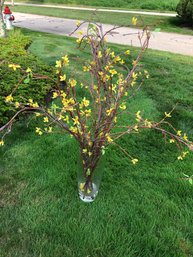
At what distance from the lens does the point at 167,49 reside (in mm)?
9727

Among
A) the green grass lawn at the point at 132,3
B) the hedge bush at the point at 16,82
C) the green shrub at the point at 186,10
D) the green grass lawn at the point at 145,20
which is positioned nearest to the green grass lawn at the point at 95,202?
the hedge bush at the point at 16,82

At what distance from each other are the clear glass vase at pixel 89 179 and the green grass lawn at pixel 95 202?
78 millimetres

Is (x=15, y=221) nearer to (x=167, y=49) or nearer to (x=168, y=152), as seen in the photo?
(x=168, y=152)

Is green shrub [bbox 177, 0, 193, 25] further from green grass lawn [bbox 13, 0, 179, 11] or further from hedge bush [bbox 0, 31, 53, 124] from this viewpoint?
hedge bush [bbox 0, 31, 53, 124]

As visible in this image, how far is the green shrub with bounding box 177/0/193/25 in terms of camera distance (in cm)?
1360

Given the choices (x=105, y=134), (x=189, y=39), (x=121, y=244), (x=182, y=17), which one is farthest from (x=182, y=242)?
(x=182, y=17)

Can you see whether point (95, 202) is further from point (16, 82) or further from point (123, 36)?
Result: point (123, 36)

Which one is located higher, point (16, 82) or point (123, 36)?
point (16, 82)

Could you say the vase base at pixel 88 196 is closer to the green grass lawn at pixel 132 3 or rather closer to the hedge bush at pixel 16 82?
the hedge bush at pixel 16 82

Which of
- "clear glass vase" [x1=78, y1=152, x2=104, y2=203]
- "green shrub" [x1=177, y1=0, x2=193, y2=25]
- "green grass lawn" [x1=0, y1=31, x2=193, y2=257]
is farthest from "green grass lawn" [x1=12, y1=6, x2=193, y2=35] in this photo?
"clear glass vase" [x1=78, y1=152, x2=104, y2=203]

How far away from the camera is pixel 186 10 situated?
13836mm

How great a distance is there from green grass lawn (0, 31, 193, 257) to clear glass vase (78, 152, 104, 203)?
0.26 feet

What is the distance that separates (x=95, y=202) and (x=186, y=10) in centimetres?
1316

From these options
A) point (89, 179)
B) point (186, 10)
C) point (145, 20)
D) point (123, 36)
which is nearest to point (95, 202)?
point (89, 179)
